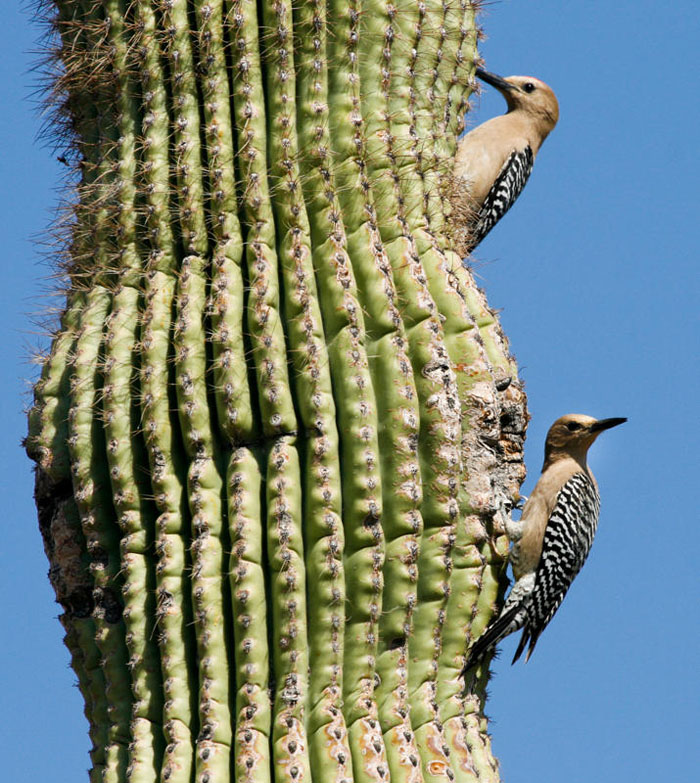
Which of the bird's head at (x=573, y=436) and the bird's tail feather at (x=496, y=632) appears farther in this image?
the bird's head at (x=573, y=436)

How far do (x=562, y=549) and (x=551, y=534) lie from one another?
17cm

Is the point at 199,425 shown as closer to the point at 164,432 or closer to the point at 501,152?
the point at 164,432

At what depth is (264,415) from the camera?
158 inches

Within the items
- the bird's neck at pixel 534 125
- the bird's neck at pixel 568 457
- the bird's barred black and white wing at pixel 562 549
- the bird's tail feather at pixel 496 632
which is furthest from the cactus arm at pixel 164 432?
the bird's neck at pixel 534 125

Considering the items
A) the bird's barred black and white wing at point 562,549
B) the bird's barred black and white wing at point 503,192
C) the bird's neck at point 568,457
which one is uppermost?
the bird's barred black and white wing at point 503,192

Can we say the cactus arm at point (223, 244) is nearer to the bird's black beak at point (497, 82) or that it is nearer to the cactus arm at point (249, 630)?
the cactus arm at point (249, 630)

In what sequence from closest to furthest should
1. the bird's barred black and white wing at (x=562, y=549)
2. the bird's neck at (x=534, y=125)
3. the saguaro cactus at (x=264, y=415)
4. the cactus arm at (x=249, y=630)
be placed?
the cactus arm at (x=249, y=630), the saguaro cactus at (x=264, y=415), the bird's barred black and white wing at (x=562, y=549), the bird's neck at (x=534, y=125)

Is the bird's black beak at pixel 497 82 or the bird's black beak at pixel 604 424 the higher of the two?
the bird's black beak at pixel 497 82

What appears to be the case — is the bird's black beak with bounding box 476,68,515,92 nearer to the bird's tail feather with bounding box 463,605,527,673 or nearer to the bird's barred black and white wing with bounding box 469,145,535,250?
the bird's barred black and white wing with bounding box 469,145,535,250

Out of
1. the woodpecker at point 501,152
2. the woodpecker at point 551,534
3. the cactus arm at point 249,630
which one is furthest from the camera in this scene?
the woodpecker at point 501,152

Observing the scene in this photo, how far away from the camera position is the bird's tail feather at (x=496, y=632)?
14.5ft

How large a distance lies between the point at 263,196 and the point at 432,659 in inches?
64.3

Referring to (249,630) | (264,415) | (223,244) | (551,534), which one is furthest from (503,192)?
(249,630)

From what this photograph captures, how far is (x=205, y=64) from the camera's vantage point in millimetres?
4246
